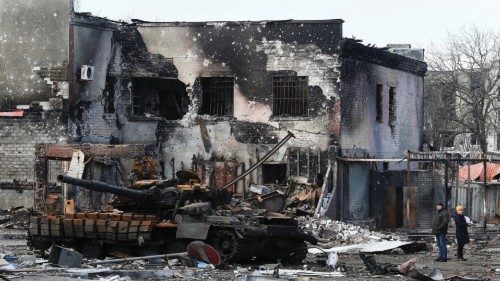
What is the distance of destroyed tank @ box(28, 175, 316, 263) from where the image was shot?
79.8 feet

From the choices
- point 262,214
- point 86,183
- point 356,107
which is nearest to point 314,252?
point 262,214

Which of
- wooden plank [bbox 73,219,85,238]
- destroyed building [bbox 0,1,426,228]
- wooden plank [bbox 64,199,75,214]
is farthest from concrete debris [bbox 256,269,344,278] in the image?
destroyed building [bbox 0,1,426,228]

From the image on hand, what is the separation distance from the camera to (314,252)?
28.8 m

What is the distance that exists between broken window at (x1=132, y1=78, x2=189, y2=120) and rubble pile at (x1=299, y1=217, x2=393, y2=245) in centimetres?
677

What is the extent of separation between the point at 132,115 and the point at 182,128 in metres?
1.70

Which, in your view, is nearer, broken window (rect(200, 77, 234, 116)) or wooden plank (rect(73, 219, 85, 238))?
wooden plank (rect(73, 219, 85, 238))

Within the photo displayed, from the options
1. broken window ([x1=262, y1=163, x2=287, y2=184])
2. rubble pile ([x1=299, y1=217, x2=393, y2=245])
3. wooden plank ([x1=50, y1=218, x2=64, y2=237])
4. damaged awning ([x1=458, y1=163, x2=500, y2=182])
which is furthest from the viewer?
damaged awning ([x1=458, y1=163, x2=500, y2=182])

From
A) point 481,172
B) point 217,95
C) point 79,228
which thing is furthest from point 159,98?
point 481,172

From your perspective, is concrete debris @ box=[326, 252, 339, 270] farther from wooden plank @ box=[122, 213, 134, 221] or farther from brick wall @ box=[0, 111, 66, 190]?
brick wall @ box=[0, 111, 66, 190]

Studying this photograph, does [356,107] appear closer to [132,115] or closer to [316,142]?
[316,142]

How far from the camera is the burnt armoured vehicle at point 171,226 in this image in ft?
79.9

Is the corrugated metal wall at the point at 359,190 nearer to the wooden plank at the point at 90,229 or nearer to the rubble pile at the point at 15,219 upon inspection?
the rubble pile at the point at 15,219

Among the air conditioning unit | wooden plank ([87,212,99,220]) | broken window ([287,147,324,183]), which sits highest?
the air conditioning unit

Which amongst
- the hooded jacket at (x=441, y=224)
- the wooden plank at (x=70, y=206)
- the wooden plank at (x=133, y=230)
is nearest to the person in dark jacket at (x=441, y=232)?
the hooded jacket at (x=441, y=224)
